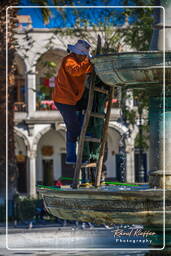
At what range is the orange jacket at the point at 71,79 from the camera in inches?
288

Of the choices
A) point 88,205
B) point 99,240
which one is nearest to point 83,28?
point 99,240

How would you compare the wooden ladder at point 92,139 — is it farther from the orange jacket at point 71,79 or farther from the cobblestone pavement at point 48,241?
the cobblestone pavement at point 48,241

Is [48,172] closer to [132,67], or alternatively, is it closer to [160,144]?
[160,144]

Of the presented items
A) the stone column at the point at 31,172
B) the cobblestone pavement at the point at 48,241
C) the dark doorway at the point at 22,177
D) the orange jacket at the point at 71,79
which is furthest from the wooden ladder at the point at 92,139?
the dark doorway at the point at 22,177

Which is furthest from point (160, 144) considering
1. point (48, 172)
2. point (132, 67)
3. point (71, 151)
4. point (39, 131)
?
point (48, 172)

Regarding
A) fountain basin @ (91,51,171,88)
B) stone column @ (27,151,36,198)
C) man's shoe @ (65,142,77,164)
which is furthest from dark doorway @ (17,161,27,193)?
fountain basin @ (91,51,171,88)

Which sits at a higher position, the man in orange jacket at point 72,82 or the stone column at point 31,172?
the man in orange jacket at point 72,82

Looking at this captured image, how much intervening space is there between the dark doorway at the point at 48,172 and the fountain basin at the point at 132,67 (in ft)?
102

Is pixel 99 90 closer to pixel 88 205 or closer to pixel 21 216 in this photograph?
pixel 88 205

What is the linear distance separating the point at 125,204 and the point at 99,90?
3.93 ft

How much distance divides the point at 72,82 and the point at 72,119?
0.47m

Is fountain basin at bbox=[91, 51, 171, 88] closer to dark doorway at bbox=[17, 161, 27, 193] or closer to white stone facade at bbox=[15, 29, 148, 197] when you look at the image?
white stone facade at bbox=[15, 29, 148, 197]

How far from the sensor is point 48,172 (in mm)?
40438

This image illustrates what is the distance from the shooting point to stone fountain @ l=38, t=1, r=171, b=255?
678cm
